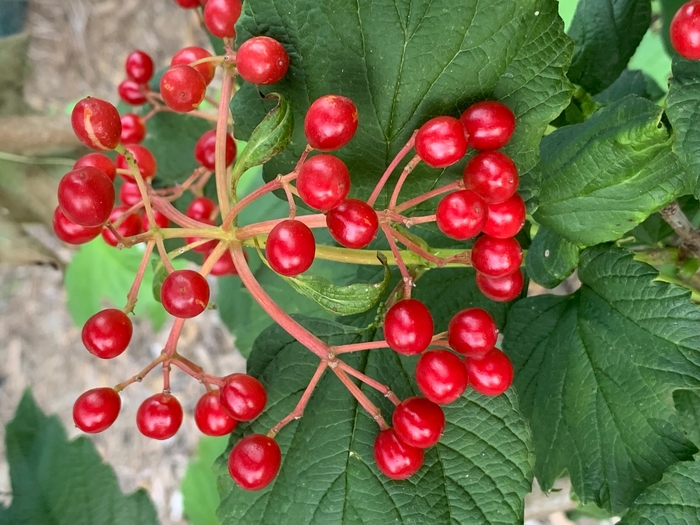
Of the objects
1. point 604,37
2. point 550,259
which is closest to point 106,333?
point 550,259

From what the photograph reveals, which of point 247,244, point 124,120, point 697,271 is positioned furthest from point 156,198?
point 697,271

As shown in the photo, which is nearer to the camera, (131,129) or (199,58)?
(199,58)

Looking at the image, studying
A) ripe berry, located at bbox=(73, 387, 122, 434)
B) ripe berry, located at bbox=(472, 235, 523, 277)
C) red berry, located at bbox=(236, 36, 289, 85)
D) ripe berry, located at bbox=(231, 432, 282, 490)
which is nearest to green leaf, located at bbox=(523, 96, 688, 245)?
ripe berry, located at bbox=(472, 235, 523, 277)

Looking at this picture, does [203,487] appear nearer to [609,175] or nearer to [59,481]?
[59,481]

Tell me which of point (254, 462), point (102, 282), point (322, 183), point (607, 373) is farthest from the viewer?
point (102, 282)

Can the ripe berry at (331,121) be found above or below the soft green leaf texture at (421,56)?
below

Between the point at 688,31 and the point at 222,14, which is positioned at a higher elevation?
the point at 688,31

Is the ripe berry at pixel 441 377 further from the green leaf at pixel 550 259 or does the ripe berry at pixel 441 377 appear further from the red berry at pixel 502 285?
the green leaf at pixel 550 259

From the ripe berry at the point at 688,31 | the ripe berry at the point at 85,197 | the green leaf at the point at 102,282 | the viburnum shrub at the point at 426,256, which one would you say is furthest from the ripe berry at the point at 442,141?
the green leaf at the point at 102,282
